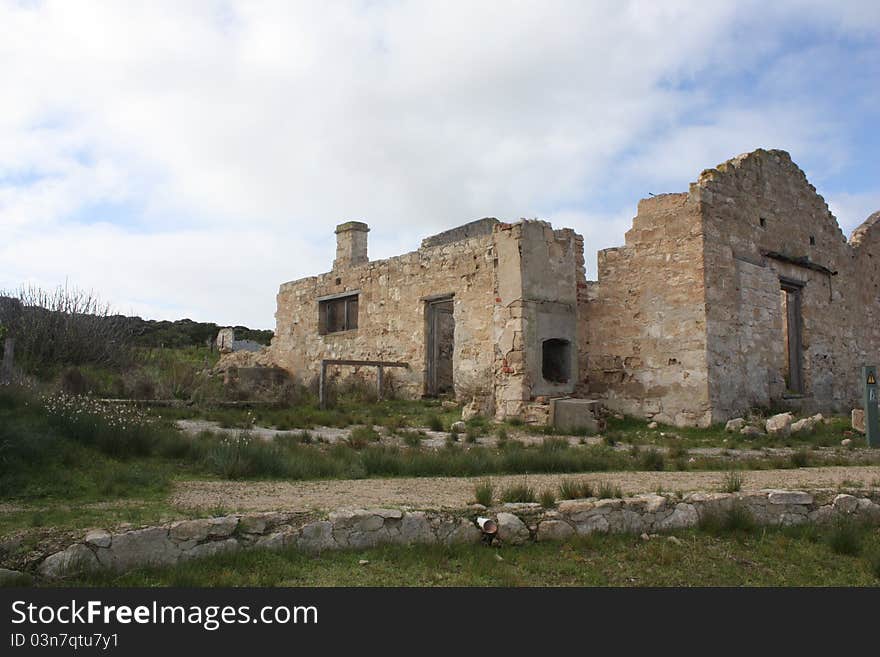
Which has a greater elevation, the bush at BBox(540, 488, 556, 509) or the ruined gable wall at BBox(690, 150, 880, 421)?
the ruined gable wall at BBox(690, 150, 880, 421)

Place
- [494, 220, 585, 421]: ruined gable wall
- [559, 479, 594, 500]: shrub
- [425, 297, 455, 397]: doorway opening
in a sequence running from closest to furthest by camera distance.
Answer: [559, 479, 594, 500]: shrub < [494, 220, 585, 421]: ruined gable wall < [425, 297, 455, 397]: doorway opening

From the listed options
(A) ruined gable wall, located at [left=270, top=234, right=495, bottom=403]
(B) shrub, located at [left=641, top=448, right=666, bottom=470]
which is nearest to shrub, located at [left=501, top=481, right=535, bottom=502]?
(B) shrub, located at [left=641, top=448, right=666, bottom=470]

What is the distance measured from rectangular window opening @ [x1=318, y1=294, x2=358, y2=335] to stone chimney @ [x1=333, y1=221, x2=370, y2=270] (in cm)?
100

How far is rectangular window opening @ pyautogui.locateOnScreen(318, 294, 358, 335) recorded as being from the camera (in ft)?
63.9

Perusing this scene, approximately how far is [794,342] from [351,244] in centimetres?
1129

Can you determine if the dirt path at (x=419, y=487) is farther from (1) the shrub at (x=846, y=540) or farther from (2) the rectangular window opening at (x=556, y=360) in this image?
(2) the rectangular window opening at (x=556, y=360)

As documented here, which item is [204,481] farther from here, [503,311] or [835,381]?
[835,381]

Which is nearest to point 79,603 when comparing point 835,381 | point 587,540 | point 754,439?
point 587,540

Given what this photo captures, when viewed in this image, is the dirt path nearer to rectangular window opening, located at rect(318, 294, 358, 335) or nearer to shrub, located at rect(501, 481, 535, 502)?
shrub, located at rect(501, 481, 535, 502)

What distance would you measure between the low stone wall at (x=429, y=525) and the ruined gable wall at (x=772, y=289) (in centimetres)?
668

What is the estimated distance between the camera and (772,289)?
1432 cm

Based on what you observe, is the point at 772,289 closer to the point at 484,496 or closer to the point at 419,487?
the point at 419,487

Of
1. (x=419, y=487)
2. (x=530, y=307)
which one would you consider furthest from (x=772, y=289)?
(x=419, y=487)

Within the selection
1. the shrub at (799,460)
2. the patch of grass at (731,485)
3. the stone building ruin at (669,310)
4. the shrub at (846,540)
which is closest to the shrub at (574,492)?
the patch of grass at (731,485)
